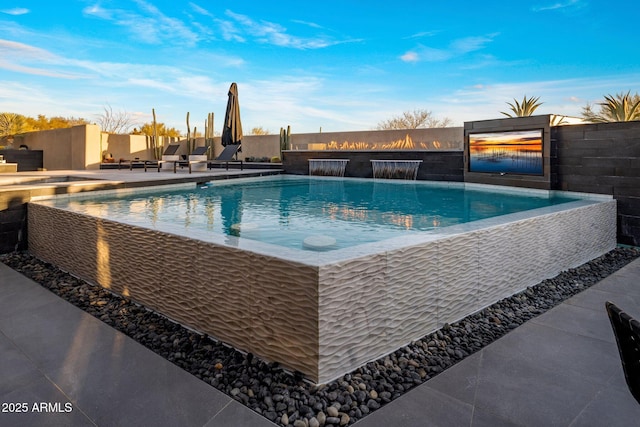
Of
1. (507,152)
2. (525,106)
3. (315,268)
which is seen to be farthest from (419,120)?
(315,268)

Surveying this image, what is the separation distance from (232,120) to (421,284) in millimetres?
13148

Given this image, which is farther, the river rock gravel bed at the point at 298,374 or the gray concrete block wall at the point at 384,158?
the gray concrete block wall at the point at 384,158

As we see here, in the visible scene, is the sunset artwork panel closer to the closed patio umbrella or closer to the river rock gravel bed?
the river rock gravel bed

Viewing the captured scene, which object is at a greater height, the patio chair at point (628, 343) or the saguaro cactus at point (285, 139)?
the saguaro cactus at point (285, 139)

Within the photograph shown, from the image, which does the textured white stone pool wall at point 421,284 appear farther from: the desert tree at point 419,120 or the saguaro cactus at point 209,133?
the desert tree at point 419,120

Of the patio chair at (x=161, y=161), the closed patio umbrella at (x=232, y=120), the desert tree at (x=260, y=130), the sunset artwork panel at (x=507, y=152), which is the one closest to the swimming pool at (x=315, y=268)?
the sunset artwork panel at (x=507, y=152)

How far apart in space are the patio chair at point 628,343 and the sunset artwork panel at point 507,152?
7285 millimetres

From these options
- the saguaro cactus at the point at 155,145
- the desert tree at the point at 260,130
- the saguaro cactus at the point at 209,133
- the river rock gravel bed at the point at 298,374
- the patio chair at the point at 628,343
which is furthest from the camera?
the desert tree at the point at 260,130

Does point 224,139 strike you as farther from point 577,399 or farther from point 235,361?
point 577,399

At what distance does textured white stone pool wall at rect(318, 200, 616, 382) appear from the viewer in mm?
2342

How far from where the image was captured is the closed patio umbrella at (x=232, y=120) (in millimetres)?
14531

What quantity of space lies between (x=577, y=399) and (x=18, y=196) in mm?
6489

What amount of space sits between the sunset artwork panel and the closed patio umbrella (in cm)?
870

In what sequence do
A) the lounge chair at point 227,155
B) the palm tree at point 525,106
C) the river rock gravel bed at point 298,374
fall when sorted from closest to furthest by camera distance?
1. the river rock gravel bed at point 298,374
2. the palm tree at point 525,106
3. the lounge chair at point 227,155
